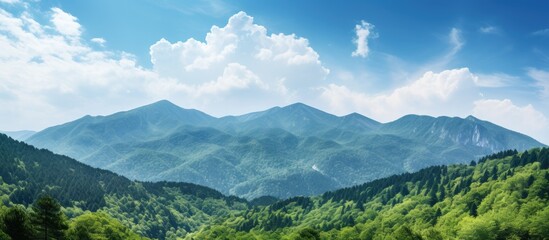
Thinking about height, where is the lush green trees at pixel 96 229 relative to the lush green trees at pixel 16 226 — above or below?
below

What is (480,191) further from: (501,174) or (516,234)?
(516,234)

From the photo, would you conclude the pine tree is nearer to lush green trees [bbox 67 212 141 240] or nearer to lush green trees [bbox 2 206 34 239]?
lush green trees [bbox 2 206 34 239]

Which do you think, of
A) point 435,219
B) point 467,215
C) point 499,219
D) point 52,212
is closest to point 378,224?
point 435,219

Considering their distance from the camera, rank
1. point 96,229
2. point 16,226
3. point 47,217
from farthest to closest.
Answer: point 96,229
point 47,217
point 16,226

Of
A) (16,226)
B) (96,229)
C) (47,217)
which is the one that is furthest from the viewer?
(96,229)

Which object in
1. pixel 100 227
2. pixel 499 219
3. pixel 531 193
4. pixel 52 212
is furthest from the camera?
pixel 531 193

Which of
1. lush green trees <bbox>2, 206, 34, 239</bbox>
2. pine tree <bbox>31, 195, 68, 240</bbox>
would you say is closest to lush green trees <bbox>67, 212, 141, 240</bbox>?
pine tree <bbox>31, 195, 68, 240</bbox>

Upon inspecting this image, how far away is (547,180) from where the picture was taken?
162m

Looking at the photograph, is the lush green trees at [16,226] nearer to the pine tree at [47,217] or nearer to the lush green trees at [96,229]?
the pine tree at [47,217]

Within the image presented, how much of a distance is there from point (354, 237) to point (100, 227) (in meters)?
90.7

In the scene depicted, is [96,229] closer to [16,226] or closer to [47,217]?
[16,226]

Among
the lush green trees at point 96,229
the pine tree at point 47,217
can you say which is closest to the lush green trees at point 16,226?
the pine tree at point 47,217

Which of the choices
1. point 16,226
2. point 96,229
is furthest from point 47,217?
point 96,229

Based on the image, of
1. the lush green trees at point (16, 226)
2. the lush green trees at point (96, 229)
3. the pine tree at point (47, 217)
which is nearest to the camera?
the pine tree at point (47, 217)
